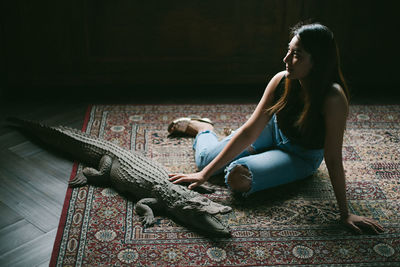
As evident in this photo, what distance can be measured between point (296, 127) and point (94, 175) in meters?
1.03

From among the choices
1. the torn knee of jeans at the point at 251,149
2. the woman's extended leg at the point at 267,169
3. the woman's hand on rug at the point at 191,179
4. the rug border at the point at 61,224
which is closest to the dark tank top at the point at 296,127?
the woman's extended leg at the point at 267,169

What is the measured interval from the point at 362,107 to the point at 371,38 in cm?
59

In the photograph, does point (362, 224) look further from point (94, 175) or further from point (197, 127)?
point (94, 175)

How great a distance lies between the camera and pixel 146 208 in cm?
187

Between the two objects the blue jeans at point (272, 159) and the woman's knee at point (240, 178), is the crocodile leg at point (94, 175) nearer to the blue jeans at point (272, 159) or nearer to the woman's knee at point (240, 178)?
the blue jeans at point (272, 159)

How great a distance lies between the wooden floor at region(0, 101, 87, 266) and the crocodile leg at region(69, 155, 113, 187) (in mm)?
70

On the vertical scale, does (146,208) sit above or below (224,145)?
below

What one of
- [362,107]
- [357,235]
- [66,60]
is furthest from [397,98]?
[66,60]

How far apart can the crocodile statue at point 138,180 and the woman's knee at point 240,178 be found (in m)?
0.24

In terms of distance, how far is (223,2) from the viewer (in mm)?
3014

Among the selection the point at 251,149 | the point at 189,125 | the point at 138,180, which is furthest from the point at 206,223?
the point at 189,125

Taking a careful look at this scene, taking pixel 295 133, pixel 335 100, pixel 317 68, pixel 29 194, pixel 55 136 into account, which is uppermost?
pixel 317 68

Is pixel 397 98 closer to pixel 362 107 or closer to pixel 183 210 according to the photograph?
pixel 362 107

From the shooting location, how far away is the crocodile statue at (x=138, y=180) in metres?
1.77
